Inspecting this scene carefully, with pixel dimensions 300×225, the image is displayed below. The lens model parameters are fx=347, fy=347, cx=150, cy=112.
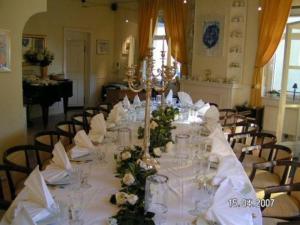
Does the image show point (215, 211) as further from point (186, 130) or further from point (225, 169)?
point (186, 130)

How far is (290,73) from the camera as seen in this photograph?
6383mm

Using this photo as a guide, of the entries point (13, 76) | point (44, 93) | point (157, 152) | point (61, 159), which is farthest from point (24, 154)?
point (44, 93)

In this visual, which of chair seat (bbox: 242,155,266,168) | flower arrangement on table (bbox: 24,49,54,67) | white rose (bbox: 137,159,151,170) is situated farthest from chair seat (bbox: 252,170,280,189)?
flower arrangement on table (bbox: 24,49,54,67)

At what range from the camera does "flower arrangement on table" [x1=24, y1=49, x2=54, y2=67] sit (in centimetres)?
852

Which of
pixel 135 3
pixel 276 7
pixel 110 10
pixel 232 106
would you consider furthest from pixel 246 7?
pixel 110 10

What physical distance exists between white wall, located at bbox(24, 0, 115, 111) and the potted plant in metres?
0.56

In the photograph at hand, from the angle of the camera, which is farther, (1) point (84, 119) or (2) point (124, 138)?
(1) point (84, 119)

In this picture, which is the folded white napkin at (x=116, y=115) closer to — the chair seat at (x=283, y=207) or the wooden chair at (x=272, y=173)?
the wooden chair at (x=272, y=173)

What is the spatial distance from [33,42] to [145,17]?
10.4ft

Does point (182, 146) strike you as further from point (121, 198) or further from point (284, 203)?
point (121, 198)

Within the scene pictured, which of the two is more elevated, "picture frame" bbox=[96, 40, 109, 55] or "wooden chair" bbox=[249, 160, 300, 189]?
"picture frame" bbox=[96, 40, 109, 55]

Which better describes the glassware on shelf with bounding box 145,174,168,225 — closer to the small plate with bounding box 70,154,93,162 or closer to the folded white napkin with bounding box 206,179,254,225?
the folded white napkin with bounding box 206,179,254,225

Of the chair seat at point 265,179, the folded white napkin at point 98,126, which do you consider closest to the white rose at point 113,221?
the folded white napkin at point 98,126

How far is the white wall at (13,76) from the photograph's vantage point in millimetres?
4641
